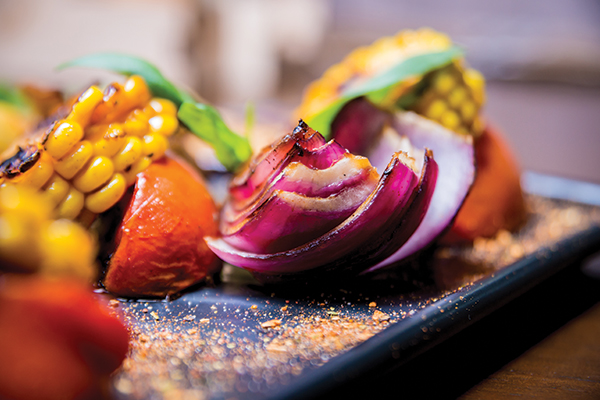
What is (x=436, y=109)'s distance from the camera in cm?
73

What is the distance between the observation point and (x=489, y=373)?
478 mm

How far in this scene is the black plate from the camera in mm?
360

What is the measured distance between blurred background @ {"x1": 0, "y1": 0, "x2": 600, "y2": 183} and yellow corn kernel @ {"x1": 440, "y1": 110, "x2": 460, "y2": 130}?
1.78m

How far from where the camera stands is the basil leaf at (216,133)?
0.62 meters

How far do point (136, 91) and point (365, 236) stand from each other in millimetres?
327

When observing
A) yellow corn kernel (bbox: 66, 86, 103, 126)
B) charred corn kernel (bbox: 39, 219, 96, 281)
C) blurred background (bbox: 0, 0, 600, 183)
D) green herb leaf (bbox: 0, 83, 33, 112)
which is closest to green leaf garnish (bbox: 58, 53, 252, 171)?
yellow corn kernel (bbox: 66, 86, 103, 126)

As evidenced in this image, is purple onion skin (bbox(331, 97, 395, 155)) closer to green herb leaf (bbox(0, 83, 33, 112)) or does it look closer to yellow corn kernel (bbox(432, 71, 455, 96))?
yellow corn kernel (bbox(432, 71, 455, 96))

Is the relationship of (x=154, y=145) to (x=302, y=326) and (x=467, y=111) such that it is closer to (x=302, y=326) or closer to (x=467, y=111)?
(x=302, y=326)

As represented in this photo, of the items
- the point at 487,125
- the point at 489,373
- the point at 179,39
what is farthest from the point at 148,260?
the point at 179,39

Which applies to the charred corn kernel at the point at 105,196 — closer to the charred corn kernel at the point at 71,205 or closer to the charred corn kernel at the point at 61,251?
the charred corn kernel at the point at 71,205

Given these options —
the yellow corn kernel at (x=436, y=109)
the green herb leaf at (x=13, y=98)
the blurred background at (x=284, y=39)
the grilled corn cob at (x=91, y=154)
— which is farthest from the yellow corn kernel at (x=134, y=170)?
the blurred background at (x=284, y=39)

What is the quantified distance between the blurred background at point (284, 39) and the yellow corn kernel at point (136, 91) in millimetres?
1963

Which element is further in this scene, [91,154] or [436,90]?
[436,90]

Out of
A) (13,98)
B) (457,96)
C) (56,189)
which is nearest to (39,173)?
(56,189)
